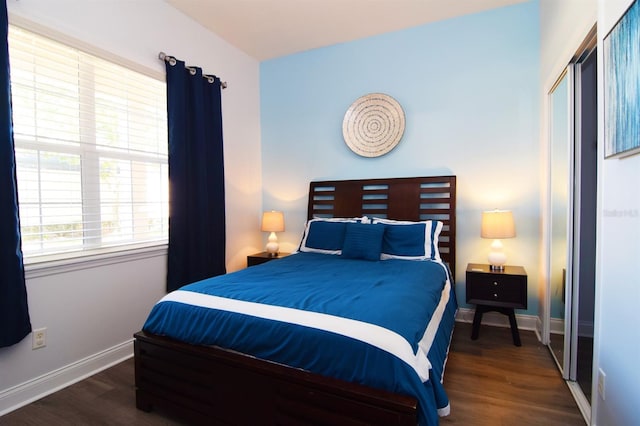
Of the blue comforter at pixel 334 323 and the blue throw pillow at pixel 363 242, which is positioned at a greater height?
the blue throw pillow at pixel 363 242

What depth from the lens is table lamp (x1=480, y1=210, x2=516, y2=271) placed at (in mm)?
2723

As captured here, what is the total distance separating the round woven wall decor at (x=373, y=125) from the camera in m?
3.41

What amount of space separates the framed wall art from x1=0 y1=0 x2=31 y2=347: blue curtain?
9.73 ft

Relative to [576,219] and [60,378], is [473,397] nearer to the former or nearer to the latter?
[576,219]

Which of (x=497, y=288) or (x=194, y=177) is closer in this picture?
(x=497, y=288)

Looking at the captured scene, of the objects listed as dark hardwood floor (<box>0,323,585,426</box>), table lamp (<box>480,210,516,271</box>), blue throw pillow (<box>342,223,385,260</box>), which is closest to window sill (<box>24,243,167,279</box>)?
dark hardwood floor (<box>0,323,585,426</box>)

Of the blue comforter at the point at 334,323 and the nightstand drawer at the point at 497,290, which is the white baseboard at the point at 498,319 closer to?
the nightstand drawer at the point at 497,290

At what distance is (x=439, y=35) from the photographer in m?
3.25

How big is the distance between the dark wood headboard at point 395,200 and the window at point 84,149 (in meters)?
1.66

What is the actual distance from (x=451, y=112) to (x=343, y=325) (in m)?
2.61

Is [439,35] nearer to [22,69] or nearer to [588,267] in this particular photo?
[588,267]

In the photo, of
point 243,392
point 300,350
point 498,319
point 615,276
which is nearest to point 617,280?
point 615,276

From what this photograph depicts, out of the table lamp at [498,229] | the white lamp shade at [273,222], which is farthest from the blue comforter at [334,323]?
the white lamp shade at [273,222]

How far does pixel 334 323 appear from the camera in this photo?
57.7 inches
